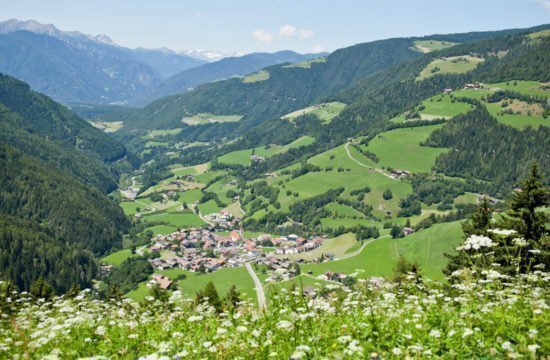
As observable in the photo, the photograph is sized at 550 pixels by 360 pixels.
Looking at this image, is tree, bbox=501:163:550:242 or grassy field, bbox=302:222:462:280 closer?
tree, bbox=501:163:550:242

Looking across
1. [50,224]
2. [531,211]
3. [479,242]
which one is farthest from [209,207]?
[479,242]

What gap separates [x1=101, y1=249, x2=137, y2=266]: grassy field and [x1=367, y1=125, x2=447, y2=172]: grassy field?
362 ft

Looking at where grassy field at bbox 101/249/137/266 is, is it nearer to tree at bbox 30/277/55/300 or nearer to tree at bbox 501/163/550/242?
tree at bbox 30/277/55/300

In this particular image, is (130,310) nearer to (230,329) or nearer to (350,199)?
(230,329)

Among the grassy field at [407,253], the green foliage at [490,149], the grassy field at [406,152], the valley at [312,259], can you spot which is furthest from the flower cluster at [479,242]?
the grassy field at [406,152]

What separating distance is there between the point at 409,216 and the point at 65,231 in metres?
125

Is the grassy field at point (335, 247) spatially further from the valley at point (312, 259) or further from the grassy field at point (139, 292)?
the grassy field at point (139, 292)

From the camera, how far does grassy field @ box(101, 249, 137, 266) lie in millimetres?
121125

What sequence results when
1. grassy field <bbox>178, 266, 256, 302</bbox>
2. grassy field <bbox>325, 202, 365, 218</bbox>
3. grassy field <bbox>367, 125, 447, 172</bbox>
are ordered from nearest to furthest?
1. grassy field <bbox>178, 266, 256, 302</bbox>
2. grassy field <bbox>325, 202, 365, 218</bbox>
3. grassy field <bbox>367, 125, 447, 172</bbox>

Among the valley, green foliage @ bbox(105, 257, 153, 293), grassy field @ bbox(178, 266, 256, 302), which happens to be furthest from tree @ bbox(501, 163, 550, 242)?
green foliage @ bbox(105, 257, 153, 293)

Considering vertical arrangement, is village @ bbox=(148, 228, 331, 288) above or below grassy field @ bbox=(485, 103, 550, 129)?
below

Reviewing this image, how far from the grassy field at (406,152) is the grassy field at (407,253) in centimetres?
7743

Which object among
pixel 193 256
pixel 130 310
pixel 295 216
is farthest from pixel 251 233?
pixel 130 310

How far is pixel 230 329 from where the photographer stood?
935 cm
